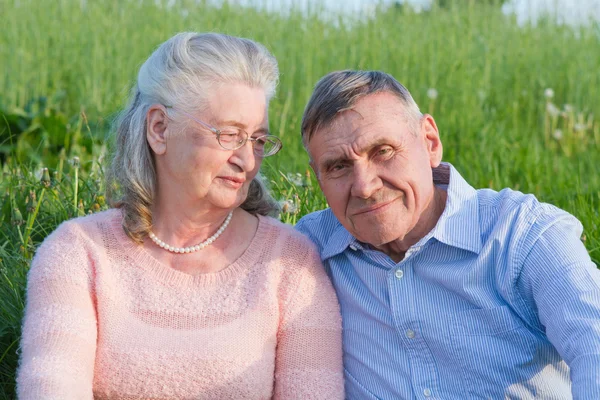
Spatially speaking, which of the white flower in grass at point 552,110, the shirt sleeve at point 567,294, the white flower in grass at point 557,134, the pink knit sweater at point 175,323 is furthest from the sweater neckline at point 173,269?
the white flower in grass at point 552,110

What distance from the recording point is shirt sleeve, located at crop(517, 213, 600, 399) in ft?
7.63

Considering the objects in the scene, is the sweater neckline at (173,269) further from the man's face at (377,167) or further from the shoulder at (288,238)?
the man's face at (377,167)

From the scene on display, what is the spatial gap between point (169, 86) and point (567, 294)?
1453mm

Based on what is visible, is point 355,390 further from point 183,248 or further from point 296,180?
point 296,180

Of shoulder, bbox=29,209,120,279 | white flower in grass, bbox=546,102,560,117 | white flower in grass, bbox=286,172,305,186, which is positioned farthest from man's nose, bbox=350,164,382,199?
white flower in grass, bbox=546,102,560,117

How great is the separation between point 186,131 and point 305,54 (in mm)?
4833

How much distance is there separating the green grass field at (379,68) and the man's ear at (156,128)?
2110 millimetres

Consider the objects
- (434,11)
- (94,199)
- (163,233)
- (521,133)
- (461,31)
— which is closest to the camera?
(163,233)

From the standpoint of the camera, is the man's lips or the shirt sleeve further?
the man's lips

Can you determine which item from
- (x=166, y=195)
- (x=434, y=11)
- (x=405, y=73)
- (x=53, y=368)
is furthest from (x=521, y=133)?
(x=53, y=368)

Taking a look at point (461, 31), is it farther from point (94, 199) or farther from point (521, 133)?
point (94, 199)

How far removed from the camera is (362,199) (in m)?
2.80

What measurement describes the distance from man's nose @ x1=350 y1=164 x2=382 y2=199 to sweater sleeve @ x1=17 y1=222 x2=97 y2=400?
94 centimetres

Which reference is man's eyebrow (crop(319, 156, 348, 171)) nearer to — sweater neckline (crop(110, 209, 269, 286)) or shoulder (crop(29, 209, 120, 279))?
sweater neckline (crop(110, 209, 269, 286))
